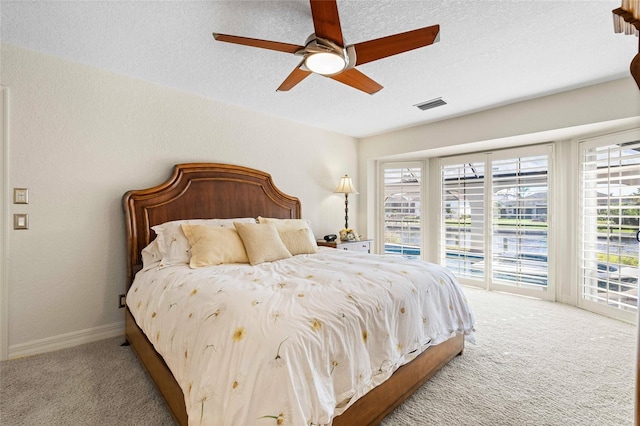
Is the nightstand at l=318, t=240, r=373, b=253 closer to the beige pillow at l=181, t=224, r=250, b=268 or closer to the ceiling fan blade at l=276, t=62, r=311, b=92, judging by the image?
the beige pillow at l=181, t=224, r=250, b=268

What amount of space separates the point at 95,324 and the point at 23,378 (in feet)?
2.07

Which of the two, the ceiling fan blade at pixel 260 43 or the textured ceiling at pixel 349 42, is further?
the textured ceiling at pixel 349 42

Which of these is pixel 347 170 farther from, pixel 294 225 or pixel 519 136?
pixel 519 136

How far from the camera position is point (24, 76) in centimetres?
237

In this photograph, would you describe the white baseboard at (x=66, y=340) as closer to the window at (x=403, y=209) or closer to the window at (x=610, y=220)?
the window at (x=403, y=209)

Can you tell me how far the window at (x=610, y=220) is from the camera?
118 inches

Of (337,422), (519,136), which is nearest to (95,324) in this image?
(337,422)

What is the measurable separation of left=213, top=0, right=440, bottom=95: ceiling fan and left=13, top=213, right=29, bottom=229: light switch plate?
2152 millimetres

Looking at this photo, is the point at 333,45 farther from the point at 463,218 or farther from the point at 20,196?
the point at 463,218

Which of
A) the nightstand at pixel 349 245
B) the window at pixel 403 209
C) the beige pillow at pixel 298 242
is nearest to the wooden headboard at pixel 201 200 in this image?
the nightstand at pixel 349 245

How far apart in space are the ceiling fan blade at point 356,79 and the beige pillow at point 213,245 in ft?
5.19

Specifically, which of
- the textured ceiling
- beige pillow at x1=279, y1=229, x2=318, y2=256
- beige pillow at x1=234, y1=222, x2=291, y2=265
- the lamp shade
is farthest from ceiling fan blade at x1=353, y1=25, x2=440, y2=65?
the lamp shade

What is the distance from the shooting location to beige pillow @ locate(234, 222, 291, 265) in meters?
2.60

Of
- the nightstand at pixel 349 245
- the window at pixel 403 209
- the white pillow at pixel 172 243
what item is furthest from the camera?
the window at pixel 403 209
